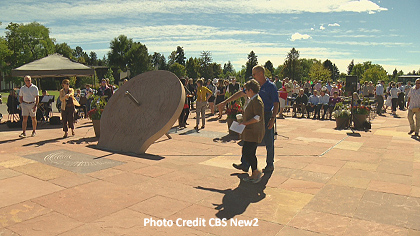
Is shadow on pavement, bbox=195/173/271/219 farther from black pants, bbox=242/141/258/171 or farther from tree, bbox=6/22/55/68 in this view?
tree, bbox=6/22/55/68

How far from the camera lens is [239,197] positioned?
14.7 ft

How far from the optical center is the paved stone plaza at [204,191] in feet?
11.6

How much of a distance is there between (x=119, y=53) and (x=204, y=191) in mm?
81123

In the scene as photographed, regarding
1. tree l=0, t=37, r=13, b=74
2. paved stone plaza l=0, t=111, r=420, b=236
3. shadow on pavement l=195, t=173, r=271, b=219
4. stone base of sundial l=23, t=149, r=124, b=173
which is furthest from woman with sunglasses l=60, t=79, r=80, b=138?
tree l=0, t=37, r=13, b=74

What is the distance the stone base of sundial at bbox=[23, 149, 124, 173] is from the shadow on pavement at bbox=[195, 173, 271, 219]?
2159mm

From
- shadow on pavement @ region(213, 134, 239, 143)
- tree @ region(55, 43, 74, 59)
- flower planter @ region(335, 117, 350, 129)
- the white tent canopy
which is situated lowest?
shadow on pavement @ region(213, 134, 239, 143)

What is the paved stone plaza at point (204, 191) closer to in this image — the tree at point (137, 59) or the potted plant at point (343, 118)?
the potted plant at point (343, 118)

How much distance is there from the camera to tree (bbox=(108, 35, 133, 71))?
3132 inches

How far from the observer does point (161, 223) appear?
3602 millimetres

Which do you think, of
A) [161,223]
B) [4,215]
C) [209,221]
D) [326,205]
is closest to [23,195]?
[4,215]

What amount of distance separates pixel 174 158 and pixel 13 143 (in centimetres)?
450

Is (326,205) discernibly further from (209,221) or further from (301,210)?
(209,221)

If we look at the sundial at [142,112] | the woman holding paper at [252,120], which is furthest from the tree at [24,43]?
the woman holding paper at [252,120]

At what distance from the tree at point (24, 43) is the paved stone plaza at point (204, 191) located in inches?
2561
